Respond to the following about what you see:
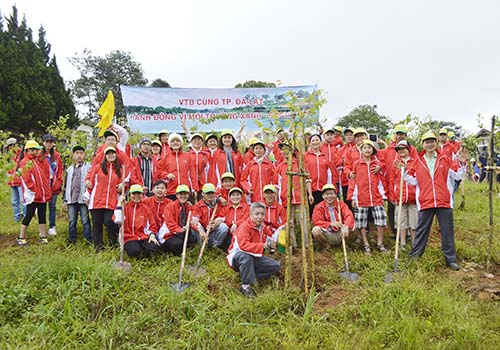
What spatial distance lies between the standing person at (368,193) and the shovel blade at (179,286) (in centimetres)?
306

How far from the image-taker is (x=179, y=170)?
652cm

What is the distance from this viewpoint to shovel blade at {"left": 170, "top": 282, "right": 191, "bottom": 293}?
4.41m

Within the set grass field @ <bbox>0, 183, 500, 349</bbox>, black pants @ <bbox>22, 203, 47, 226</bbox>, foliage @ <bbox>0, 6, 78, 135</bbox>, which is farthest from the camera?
foliage @ <bbox>0, 6, 78, 135</bbox>

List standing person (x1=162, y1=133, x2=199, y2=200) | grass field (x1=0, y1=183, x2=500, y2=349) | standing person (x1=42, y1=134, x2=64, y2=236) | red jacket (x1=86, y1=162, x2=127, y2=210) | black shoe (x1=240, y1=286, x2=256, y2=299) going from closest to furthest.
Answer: grass field (x1=0, y1=183, x2=500, y2=349) → black shoe (x1=240, y1=286, x2=256, y2=299) → red jacket (x1=86, y1=162, x2=127, y2=210) → standing person (x1=162, y1=133, x2=199, y2=200) → standing person (x1=42, y1=134, x2=64, y2=236)

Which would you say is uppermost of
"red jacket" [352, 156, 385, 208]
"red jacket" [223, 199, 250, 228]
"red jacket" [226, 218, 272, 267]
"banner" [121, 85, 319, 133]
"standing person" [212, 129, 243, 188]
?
"banner" [121, 85, 319, 133]

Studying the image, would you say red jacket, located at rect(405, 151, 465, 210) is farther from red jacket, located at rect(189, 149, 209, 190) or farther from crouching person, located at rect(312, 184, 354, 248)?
red jacket, located at rect(189, 149, 209, 190)

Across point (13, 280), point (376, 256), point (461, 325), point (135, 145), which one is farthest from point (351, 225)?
point (135, 145)

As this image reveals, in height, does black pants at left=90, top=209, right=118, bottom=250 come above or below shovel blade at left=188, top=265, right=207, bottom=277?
above

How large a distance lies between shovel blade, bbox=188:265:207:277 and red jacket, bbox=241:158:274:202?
171cm

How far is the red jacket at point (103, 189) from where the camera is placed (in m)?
5.70

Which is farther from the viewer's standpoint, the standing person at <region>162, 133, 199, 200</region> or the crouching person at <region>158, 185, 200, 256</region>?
the standing person at <region>162, 133, 199, 200</region>

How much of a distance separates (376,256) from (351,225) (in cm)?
61

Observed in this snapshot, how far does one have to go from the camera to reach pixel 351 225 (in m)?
5.74

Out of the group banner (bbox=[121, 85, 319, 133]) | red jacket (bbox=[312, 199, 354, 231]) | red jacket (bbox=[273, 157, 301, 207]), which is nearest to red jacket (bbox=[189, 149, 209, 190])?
red jacket (bbox=[273, 157, 301, 207])
